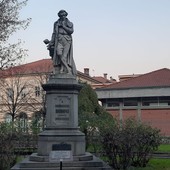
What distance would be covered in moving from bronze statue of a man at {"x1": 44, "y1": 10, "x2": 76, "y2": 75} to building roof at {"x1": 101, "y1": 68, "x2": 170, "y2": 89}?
36.6 metres

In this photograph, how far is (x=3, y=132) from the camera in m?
16.8

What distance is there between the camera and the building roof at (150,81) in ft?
172

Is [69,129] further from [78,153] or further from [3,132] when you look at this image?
[3,132]

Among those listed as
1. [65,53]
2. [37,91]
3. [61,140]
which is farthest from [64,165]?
[37,91]

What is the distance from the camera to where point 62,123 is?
1436cm

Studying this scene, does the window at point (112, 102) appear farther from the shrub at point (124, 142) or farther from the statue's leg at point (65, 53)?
the statue's leg at point (65, 53)

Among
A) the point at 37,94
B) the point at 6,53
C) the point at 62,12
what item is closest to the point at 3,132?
the point at 62,12

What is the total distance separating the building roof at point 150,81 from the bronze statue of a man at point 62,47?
1441 inches

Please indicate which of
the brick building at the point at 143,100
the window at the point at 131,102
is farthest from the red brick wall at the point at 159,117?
the window at the point at 131,102

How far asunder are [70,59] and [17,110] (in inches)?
1532

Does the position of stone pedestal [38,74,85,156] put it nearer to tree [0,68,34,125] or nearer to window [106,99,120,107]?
tree [0,68,34,125]

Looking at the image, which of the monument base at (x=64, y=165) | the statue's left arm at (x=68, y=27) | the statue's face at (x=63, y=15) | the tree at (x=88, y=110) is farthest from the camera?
the tree at (x=88, y=110)

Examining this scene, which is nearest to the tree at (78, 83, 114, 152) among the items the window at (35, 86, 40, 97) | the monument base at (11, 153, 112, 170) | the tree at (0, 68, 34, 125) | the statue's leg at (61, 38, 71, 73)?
the statue's leg at (61, 38, 71, 73)

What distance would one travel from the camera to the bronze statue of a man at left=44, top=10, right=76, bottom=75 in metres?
15.0
